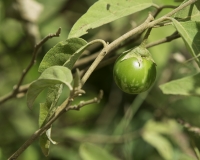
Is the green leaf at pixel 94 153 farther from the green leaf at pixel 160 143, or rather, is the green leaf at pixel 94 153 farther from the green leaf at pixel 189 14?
the green leaf at pixel 189 14

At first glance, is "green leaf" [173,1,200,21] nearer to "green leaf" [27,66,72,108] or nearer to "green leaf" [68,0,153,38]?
"green leaf" [68,0,153,38]

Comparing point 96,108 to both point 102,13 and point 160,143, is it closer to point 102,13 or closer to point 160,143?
point 160,143

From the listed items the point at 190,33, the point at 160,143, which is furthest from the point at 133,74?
the point at 160,143

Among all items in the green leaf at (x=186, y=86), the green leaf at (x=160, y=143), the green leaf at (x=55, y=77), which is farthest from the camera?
the green leaf at (x=160, y=143)

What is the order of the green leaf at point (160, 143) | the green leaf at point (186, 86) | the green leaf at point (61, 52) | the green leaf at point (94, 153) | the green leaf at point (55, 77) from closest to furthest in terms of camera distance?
the green leaf at point (55, 77), the green leaf at point (61, 52), the green leaf at point (186, 86), the green leaf at point (94, 153), the green leaf at point (160, 143)

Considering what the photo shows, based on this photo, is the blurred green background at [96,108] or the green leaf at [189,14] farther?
the blurred green background at [96,108]

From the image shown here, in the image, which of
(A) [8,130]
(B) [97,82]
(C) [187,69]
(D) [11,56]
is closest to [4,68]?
(D) [11,56]

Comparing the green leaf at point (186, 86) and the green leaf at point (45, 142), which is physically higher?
the green leaf at point (45, 142)

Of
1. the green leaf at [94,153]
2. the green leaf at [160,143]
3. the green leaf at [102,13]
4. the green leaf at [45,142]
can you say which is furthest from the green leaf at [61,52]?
the green leaf at [160,143]
